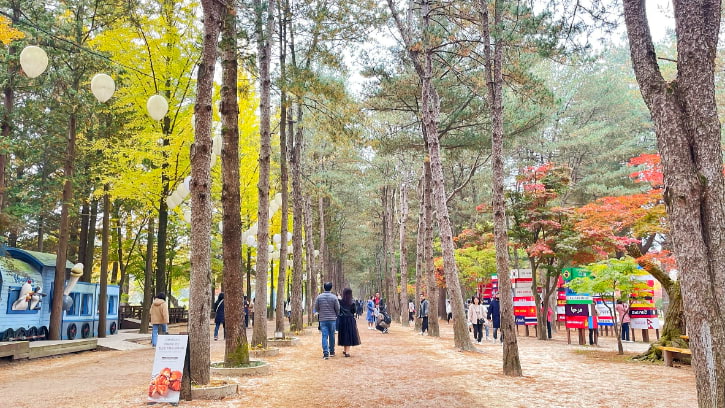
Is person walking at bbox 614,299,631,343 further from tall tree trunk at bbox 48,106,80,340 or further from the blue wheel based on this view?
the blue wheel

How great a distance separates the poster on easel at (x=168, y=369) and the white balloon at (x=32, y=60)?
459 cm

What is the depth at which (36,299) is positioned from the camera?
46.7 ft

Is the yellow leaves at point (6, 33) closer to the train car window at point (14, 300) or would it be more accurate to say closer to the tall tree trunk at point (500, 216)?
the train car window at point (14, 300)

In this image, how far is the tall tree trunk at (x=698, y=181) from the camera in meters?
4.10

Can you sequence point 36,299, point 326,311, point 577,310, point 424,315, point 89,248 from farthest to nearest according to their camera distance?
point 89,248
point 424,315
point 577,310
point 36,299
point 326,311

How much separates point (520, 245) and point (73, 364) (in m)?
16.2

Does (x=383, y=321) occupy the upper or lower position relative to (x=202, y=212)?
lower

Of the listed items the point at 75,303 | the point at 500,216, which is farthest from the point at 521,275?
the point at 75,303

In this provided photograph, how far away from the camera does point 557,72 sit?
2820 centimetres

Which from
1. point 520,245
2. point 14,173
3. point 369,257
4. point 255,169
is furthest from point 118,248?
point 369,257

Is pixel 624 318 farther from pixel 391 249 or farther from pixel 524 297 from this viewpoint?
pixel 391 249

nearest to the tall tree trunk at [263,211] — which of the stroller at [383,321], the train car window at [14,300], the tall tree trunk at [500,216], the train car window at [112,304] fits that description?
the tall tree trunk at [500,216]

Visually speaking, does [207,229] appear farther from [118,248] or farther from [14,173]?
[118,248]

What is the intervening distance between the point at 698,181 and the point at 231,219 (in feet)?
21.6
